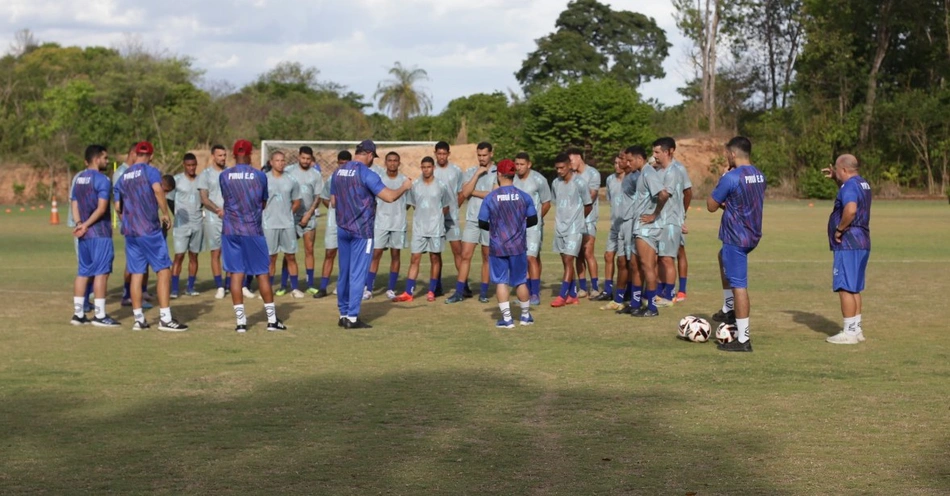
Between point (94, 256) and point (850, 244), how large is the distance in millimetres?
8405

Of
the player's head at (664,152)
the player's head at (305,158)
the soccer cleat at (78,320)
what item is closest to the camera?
the soccer cleat at (78,320)

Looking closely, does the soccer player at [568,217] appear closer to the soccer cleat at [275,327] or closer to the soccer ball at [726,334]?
the soccer ball at [726,334]

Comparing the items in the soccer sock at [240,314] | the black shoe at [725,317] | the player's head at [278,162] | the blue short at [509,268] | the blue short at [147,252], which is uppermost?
the player's head at [278,162]

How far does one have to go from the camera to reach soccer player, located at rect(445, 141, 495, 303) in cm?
1543

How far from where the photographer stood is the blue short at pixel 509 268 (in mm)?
12984

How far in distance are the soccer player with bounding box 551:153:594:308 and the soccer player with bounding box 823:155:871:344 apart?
417 centimetres

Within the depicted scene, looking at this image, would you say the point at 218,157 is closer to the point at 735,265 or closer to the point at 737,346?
the point at 735,265

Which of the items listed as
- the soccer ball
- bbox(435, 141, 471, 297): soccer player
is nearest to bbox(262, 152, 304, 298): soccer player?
bbox(435, 141, 471, 297): soccer player

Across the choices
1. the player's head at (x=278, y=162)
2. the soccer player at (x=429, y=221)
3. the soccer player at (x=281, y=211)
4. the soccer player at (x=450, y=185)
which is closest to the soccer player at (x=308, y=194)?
the soccer player at (x=281, y=211)

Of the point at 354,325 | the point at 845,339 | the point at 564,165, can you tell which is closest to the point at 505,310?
the point at 354,325

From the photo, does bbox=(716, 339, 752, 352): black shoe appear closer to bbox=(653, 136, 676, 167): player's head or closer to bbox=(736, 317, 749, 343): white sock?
bbox=(736, 317, 749, 343): white sock

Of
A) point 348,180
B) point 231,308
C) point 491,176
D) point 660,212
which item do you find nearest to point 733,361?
point 660,212

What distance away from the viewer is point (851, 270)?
11570 mm

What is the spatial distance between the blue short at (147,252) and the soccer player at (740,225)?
19.7ft
